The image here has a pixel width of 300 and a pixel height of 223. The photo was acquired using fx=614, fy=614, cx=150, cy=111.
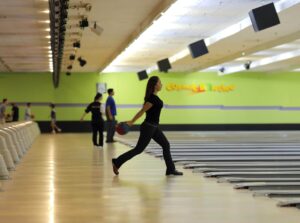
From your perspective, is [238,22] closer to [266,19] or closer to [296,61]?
[266,19]

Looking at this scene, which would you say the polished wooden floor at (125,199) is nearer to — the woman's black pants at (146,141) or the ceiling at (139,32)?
the woman's black pants at (146,141)

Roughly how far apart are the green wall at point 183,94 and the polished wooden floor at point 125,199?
22.1 meters

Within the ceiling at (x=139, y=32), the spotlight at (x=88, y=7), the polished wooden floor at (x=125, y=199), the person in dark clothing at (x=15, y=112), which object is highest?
the spotlight at (x=88, y=7)

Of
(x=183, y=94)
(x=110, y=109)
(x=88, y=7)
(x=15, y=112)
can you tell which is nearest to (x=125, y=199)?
(x=88, y=7)

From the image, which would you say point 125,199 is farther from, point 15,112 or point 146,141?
point 15,112

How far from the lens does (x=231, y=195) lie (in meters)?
7.23

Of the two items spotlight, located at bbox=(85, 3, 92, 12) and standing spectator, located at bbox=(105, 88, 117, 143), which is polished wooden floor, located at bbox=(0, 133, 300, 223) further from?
standing spectator, located at bbox=(105, 88, 117, 143)

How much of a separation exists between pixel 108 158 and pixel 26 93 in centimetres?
2012

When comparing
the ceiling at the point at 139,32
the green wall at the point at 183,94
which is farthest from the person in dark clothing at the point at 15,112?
the ceiling at the point at 139,32

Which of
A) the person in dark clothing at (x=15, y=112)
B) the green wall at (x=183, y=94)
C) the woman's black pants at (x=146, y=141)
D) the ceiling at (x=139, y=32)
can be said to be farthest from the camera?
the green wall at (x=183, y=94)

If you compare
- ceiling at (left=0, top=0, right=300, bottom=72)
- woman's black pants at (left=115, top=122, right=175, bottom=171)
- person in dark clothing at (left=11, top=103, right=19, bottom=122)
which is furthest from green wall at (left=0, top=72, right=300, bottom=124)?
woman's black pants at (left=115, top=122, right=175, bottom=171)

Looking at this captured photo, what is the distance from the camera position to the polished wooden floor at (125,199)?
18.9ft

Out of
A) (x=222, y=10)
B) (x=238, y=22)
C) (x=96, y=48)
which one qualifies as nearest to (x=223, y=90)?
(x=96, y=48)

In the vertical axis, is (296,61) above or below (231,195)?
above
